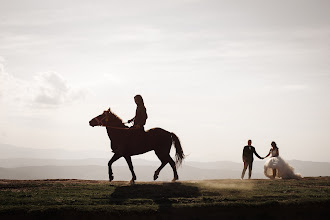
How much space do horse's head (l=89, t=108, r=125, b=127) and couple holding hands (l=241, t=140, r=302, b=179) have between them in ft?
31.1

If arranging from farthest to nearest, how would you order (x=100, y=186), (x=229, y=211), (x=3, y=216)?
(x=100, y=186), (x=229, y=211), (x=3, y=216)

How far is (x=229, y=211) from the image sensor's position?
47.9ft

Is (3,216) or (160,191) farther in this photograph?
(160,191)

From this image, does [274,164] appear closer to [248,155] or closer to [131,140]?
[248,155]

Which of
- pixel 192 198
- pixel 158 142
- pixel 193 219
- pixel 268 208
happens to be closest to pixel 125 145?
pixel 158 142

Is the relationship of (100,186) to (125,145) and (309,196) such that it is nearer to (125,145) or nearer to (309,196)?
(125,145)

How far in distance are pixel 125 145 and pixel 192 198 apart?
5.19 meters

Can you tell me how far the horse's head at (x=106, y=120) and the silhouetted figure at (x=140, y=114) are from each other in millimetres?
909

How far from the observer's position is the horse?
19.6m

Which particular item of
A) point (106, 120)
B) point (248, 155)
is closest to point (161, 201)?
point (106, 120)

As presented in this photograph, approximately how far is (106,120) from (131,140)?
1.69 m

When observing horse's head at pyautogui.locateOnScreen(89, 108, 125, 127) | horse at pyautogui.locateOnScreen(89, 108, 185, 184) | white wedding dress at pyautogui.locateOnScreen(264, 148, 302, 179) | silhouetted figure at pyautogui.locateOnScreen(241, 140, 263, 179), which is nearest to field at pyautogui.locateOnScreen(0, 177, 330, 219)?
horse at pyautogui.locateOnScreen(89, 108, 185, 184)

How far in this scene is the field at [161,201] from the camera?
1369cm

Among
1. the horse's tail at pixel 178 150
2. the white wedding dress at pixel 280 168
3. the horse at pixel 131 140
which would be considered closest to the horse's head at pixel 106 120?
the horse at pixel 131 140
